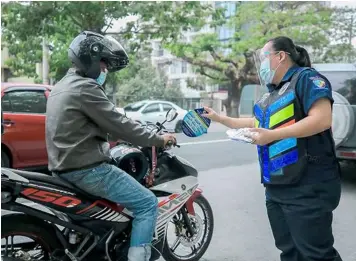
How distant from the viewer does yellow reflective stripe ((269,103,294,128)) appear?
2.44 metres

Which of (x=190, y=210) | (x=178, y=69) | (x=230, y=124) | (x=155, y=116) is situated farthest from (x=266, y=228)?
(x=178, y=69)

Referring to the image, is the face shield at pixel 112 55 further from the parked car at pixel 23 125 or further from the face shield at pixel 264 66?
the parked car at pixel 23 125

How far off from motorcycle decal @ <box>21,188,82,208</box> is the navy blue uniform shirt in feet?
4.41

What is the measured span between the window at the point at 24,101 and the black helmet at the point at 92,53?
14.4 feet

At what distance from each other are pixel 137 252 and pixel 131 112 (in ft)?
48.7

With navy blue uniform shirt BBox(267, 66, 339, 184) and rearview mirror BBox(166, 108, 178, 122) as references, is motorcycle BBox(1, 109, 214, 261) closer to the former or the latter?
rearview mirror BBox(166, 108, 178, 122)

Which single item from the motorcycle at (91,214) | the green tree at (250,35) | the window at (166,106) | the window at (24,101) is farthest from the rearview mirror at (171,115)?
the green tree at (250,35)

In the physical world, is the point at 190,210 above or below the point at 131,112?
above

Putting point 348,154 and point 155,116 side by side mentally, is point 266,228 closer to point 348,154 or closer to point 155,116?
point 348,154

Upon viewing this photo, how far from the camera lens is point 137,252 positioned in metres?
2.92

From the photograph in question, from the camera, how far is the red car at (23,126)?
679 cm

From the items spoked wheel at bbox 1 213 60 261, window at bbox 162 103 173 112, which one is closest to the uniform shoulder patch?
spoked wheel at bbox 1 213 60 261

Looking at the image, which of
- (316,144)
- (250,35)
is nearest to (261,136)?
(316,144)

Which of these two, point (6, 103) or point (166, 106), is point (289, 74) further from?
point (166, 106)
